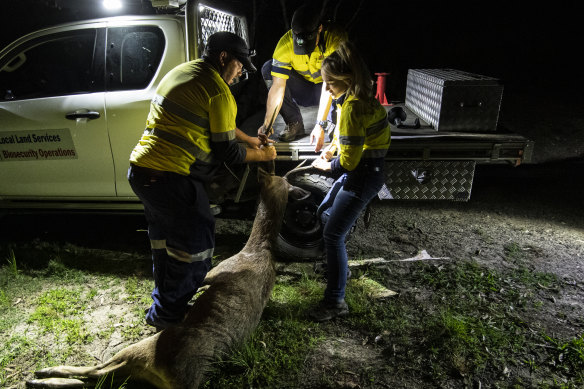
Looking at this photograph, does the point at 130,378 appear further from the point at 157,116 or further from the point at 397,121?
the point at 397,121

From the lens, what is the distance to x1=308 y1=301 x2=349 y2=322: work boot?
2.96 metres

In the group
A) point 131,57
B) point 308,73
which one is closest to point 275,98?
point 308,73

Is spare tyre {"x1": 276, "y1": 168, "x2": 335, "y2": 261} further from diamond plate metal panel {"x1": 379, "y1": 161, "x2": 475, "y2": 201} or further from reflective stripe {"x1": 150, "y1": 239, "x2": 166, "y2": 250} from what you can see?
reflective stripe {"x1": 150, "y1": 239, "x2": 166, "y2": 250}

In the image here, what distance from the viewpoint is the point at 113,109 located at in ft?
11.6

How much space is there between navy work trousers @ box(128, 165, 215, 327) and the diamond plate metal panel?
5.63 feet

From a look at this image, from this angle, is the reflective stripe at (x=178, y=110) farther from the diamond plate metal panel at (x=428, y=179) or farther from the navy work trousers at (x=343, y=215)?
the diamond plate metal panel at (x=428, y=179)

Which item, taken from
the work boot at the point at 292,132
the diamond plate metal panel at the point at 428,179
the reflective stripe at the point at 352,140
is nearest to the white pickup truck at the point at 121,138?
the diamond plate metal panel at the point at 428,179

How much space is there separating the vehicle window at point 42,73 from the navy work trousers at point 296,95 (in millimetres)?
1724

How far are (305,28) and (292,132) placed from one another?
929mm

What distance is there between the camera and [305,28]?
3408mm

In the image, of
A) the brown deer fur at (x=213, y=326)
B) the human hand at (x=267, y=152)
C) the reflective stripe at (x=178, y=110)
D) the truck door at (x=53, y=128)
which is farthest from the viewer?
the truck door at (x=53, y=128)

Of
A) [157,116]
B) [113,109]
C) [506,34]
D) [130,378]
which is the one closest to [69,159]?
[113,109]

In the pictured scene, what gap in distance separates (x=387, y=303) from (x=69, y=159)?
3091mm

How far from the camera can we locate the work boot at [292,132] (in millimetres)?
3770
